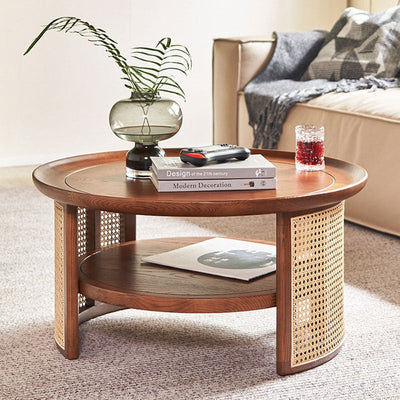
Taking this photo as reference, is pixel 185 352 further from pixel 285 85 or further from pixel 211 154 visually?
pixel 285 85

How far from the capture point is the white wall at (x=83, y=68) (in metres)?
3.80

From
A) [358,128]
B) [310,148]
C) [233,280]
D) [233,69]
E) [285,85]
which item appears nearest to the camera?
[233,280]

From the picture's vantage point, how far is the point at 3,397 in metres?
1.35

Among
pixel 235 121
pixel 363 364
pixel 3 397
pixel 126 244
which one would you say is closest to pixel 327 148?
pixel 235 121

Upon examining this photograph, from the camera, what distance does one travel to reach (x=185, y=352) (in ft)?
5.12

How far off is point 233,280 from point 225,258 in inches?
5.4

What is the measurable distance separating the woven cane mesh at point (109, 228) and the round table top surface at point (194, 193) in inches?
6.5

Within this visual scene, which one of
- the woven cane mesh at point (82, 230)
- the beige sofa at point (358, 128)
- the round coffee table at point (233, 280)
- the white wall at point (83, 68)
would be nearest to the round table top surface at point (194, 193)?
the round coffee table at point (233, 280)

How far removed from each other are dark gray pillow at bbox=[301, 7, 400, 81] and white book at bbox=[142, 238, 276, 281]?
1547 mm

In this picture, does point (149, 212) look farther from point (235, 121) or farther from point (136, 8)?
point (136, 8)

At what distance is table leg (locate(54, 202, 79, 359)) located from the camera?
1.48 meters

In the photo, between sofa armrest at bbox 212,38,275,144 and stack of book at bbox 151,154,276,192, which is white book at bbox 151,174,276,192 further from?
sofa armrest at bbox 212,38,275,144

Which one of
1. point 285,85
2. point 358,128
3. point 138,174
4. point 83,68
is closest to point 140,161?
point 138,174

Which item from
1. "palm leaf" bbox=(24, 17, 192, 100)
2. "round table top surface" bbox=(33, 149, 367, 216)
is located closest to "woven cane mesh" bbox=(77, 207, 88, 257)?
"round table top surface" bbox=(33, 149, 367, 216)
